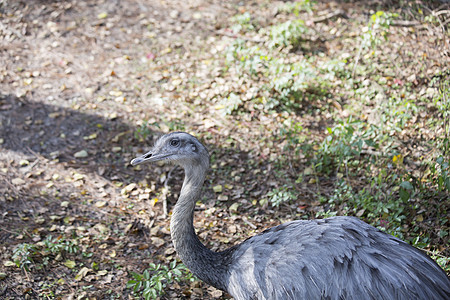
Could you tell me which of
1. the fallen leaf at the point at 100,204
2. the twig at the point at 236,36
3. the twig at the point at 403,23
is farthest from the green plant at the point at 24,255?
the twig at the point at 403,23

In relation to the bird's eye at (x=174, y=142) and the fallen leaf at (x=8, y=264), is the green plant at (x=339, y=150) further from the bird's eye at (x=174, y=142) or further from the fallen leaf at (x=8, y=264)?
the fallen leaf at (x=8, y=264)

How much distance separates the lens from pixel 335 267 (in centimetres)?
314

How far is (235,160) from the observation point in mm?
6062

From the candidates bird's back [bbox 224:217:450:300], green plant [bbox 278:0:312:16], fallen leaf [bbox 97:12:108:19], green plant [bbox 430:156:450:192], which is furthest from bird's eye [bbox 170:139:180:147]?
fallen leaf [bbox 97:12:108:19]

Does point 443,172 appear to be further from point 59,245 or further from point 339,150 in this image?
point 59,245

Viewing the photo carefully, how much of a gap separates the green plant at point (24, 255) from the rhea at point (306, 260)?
1831 mm

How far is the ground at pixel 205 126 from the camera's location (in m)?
4.73

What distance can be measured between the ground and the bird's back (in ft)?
3.46

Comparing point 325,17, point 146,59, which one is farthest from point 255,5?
point 146,59

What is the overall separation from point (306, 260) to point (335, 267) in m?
0.22

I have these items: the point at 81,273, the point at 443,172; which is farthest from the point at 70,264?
the point at 443,172

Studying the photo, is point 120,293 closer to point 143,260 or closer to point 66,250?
point 143,260

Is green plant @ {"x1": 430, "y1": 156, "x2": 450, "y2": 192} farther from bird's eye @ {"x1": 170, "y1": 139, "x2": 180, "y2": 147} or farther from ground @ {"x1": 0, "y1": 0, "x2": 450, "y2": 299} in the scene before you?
bird's eye @ {"x1": 170, "y1": 139, "x2": 180, "y2": 147}

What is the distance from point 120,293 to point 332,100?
4.25 metres
